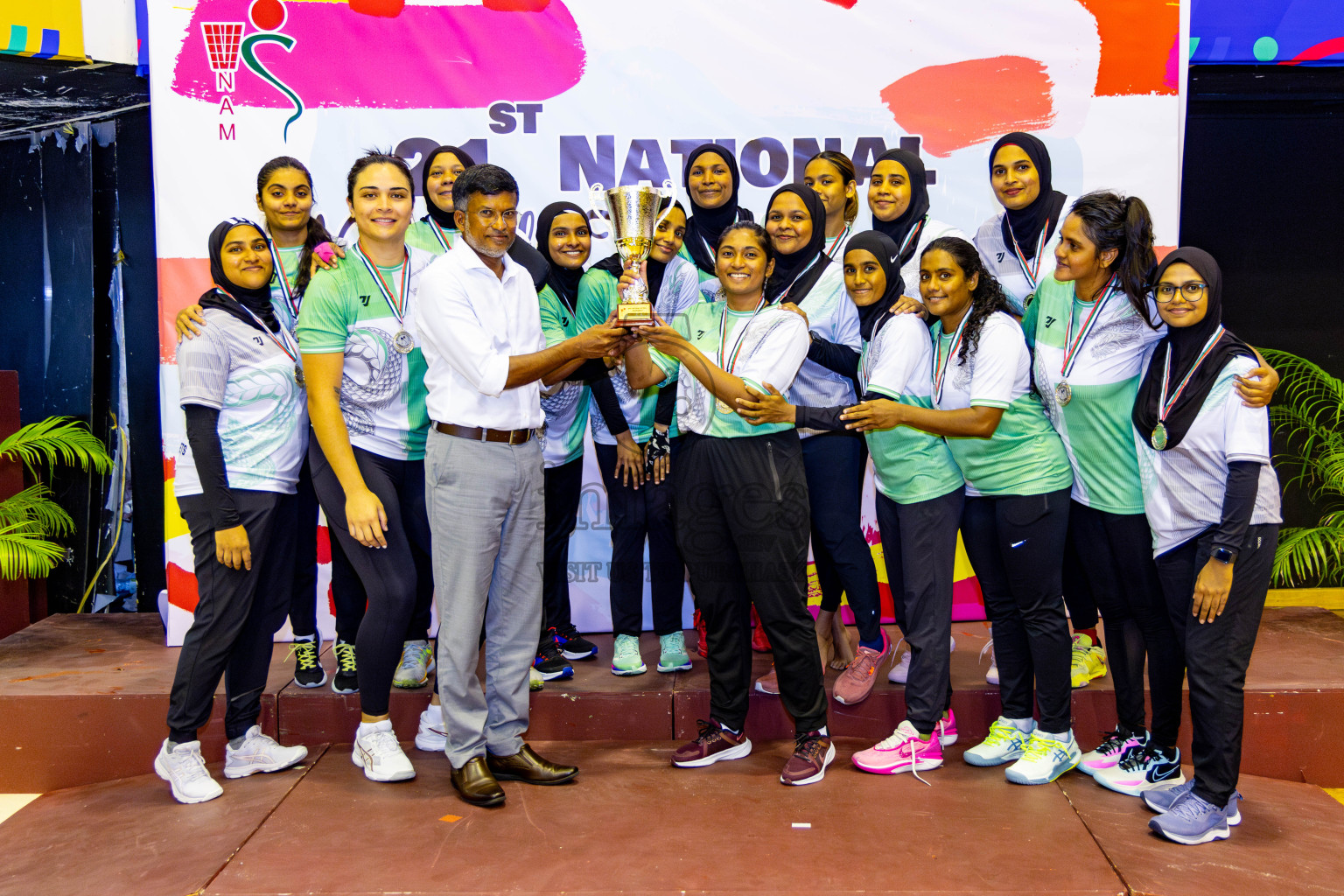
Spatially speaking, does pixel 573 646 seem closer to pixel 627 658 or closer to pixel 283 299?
pixel 627 658

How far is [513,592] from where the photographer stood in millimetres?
2885

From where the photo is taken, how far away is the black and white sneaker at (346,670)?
339cm

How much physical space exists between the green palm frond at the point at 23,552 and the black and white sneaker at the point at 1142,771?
4.18 metres

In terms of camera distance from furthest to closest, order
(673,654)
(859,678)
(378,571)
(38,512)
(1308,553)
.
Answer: (1308,553) → (38,512) → (673,654) → (859,678) → (378,571)

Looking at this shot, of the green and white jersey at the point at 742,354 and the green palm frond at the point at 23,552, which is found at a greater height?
the green and white jersey at the point at 742,354

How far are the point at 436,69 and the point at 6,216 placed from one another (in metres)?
2.35

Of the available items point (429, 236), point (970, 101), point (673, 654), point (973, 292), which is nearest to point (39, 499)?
point (429, 236)

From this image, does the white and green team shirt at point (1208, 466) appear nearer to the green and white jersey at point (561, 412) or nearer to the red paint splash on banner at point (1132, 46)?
the green and white jersey at point (561, 412)

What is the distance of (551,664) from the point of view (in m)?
3.53

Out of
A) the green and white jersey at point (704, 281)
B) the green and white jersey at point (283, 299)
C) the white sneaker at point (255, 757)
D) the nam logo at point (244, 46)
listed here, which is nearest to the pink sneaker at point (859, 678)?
the green and white jersey at point (704, 281)

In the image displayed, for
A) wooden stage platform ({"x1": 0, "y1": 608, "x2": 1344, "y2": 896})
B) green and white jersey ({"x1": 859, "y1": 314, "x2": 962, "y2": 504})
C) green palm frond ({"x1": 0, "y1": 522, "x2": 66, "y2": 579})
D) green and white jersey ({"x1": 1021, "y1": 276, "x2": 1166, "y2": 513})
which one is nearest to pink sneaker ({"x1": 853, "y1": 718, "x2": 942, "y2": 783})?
wooden stage platform ({"x1": 0, "y1": 608, "x2": 1344, "y2": 896})

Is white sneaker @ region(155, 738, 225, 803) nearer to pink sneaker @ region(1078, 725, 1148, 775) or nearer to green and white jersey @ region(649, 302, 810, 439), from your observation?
green and white jersey @ region(649, 302, 810, 439)

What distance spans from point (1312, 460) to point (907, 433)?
294 centimetres

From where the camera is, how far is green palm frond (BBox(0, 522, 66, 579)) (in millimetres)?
4168
